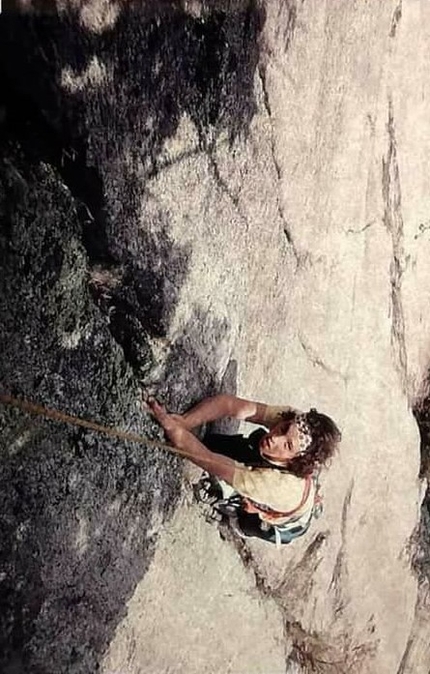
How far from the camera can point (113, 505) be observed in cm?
208

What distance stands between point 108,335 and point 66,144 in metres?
0.43

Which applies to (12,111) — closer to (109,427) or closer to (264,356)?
(109,427)

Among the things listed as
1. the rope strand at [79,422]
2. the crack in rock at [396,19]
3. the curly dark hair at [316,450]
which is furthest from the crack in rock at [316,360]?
the crack in rock at [396,19]

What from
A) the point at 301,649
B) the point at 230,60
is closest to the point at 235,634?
the point at 301,649

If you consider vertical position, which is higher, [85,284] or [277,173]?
[277,173]

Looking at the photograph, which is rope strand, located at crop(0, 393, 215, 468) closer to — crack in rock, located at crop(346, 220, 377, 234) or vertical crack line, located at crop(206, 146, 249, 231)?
vertical crack line, located at crop(206, 146, 249, 231)

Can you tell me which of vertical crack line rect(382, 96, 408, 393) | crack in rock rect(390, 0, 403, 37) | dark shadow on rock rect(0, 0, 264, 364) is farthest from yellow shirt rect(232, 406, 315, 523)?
crack in rock rect(390, 0, 403, 37)

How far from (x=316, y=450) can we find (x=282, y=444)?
76mm

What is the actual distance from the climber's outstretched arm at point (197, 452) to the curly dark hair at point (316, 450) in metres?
0.14

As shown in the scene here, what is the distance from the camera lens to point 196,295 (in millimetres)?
2232

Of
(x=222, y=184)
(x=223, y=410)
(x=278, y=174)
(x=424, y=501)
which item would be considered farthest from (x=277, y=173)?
(x=424, y=501)

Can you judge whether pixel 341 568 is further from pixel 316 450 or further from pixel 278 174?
pixel 278 174

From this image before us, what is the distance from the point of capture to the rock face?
1.76m

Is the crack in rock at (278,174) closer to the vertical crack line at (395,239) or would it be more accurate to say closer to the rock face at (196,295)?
the rock face at (196,295)
